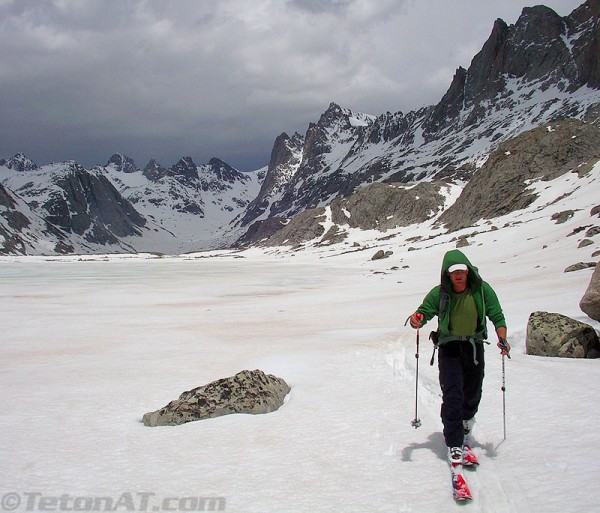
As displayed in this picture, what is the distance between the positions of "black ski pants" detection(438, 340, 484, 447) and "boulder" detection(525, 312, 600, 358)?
4873mm

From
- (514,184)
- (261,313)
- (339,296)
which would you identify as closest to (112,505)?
(261,313)

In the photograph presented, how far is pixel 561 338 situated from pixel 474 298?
5.23 m

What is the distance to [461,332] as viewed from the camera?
17.9ft

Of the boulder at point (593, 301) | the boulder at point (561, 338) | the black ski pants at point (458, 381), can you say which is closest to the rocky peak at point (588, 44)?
the boulder at point (593, 301)

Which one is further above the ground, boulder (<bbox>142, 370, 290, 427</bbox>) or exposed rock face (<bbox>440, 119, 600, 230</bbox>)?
exposed rock face (<bbox>440, 119, 600, 230</bbox>)

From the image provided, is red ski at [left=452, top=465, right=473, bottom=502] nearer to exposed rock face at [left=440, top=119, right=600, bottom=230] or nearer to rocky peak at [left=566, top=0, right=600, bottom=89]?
exposed rock face at [left=440, top=119, right=600, bottom=230]

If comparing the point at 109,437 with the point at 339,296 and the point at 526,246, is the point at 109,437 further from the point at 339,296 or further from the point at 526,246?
the point at 526,246

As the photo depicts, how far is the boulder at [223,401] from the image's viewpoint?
22.6ft

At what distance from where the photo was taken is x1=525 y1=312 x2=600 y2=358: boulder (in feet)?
30.2

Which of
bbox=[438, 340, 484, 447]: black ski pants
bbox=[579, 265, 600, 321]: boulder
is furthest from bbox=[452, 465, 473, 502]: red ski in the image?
bbox=[579, 265, 600, 321]: boulder

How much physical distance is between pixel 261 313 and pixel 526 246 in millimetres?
26125

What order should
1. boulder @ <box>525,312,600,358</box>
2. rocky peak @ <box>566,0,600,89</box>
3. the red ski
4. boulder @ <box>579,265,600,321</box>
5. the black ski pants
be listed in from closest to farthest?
the red ski
the black ski pants
boulder @ <box>525,312,600,358</box>
boulder @ <box>579,265,600,321</box>
rocky peak @ <box>566,0,600,89</box>

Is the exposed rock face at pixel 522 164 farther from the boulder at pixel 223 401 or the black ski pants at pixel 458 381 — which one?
the black ski pants at pixel 458 381

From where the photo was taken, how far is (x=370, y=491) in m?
4.69
